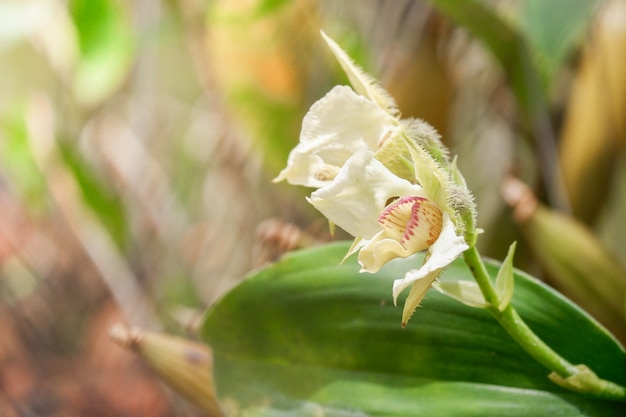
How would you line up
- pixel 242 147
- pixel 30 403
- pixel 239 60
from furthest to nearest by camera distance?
pixel 30 403 → pixel 242 147 → pixel 239 60

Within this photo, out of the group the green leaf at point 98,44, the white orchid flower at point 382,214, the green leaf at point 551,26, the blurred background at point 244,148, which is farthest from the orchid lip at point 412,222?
the green leaf at point 98,44

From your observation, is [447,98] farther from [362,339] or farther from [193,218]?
[193,218]

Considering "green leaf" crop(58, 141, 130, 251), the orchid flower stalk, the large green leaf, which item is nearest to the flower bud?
the large green leaf

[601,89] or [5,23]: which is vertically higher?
[5,23]

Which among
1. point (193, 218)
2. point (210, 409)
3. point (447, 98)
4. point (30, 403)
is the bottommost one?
point (30, 403)

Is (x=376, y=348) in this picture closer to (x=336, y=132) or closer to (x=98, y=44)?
(x=336, y=132)

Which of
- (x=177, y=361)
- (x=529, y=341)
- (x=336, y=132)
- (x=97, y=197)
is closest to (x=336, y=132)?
(x=336, y=132)

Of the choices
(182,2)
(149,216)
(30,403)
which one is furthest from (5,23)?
(30,403)
